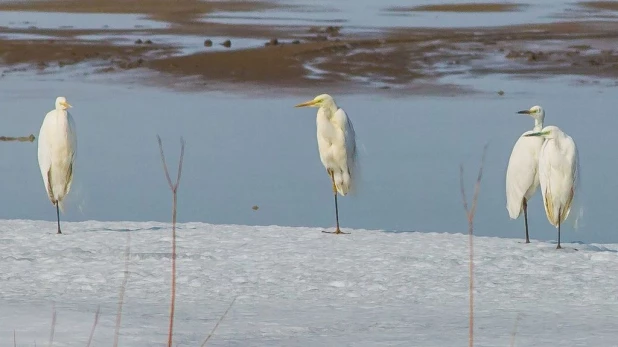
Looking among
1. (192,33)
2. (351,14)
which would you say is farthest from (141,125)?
(351,14)

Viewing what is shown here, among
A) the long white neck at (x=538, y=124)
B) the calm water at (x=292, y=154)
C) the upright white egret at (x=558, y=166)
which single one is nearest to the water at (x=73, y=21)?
the calm water at (x=292, y=154)

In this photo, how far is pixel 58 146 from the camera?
7871 mm

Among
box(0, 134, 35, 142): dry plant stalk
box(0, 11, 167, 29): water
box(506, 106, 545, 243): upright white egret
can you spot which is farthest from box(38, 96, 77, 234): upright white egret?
box(0, 11, 167, 29): water

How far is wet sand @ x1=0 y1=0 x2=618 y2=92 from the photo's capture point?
57.0 feet

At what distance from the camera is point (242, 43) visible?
20484 millimetres

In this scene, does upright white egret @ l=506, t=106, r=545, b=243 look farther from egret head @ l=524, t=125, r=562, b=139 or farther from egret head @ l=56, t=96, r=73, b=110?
egret head @ l=56, t=96, r=73, b=110

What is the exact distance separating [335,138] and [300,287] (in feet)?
6.82

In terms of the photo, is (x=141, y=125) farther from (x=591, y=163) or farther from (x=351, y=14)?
(x=351, y=14)

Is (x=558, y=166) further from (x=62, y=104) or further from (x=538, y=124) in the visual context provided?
(x=62, y=104)

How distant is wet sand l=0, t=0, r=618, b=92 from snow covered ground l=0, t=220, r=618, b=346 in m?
8.65

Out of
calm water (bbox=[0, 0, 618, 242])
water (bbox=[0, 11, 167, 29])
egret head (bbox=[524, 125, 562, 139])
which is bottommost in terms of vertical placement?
calm water (bbox=[0, 0, 618, 242])

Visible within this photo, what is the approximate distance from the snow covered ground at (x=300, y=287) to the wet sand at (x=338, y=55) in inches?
341

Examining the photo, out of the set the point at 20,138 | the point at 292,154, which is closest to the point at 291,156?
the point at 292,154

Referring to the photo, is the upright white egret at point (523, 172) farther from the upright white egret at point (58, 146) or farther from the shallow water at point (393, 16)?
the shallow water at point (393, 16)
